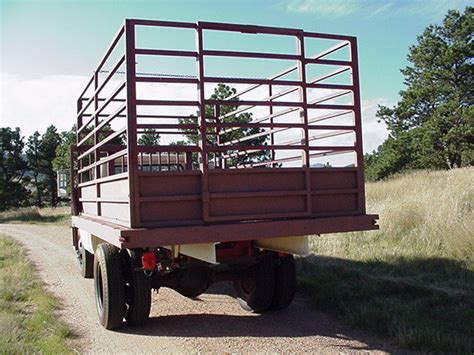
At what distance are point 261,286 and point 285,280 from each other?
0.98 feet

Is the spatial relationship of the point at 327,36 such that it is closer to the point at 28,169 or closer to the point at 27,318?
the point at 27,318

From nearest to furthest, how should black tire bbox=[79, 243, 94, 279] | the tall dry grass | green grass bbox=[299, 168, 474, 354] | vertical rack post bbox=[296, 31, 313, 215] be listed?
vertical rack post bbox=[296, 31, 313, 215]
green grass bbox=[299, 168, 474, 354]
the tall dry grass
black tire bbox=[79, 243, 94, 279]

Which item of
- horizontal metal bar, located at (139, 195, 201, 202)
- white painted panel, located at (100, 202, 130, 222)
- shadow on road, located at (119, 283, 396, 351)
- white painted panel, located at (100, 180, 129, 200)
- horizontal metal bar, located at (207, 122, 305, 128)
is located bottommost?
shadow on road, located at (119, 283, 396, 351)

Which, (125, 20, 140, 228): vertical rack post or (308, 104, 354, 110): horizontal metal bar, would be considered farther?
(308, 104, 354, 110): horizontal metal bar

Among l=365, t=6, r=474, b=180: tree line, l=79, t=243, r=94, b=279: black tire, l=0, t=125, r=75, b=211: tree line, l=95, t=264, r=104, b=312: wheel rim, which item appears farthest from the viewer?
l=0, t=125, r=75, b=211: tree line

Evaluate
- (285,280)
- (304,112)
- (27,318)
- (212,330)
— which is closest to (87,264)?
(27,318)

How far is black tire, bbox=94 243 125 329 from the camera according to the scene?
5.53 meters

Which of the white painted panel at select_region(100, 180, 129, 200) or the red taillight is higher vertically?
the white painted panel at select_region(100, 180, 129, 200)

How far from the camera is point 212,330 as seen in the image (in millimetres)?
5777

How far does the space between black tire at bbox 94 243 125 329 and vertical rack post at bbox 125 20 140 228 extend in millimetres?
1209

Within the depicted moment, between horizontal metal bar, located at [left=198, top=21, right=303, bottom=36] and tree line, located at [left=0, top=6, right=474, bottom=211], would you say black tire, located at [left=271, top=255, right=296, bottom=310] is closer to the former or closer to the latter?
horizontal metal bar, located at [left=198, top=21, right=303, bottom=36]

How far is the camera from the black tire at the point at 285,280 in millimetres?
6391

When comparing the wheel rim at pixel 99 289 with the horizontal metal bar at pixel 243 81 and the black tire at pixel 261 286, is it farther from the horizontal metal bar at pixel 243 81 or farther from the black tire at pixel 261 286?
the horizontal metal bar at pixel 243 81

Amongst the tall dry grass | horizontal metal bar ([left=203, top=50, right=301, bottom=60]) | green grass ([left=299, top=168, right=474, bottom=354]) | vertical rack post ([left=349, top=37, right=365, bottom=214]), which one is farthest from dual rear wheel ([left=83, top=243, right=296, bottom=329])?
the tall dry grass
